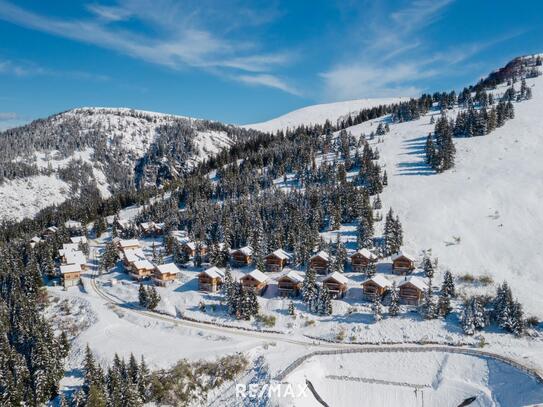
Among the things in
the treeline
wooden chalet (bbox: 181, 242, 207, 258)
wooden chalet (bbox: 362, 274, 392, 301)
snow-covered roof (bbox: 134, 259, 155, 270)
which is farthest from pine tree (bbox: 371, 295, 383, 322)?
snow-covered roof (bbox: 134, 259, 155, 270)

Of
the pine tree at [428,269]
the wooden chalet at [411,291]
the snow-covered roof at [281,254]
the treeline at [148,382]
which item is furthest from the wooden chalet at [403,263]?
the treeline at [148,382]

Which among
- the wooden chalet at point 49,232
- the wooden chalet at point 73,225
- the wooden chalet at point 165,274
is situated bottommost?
the wooden chalet at point 165,274

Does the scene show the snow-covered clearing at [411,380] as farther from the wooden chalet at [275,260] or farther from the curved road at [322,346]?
the wooden chalet at [275,260]

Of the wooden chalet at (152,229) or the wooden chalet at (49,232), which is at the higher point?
the wooden chalet at (49,232)

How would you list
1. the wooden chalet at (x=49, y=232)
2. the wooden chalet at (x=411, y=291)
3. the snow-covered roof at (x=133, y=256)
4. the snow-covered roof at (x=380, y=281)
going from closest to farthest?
the wooden chalet at (x=411, y=291)
the snow-covered roof at (x=380, y=281)
the snow-covered roof at (x=133, y=256)
the wooden chalet at (x=49, y=232)

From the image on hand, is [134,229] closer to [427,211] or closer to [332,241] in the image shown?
[332,241]

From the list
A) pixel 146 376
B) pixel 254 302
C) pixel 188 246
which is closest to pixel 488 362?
pixel 254 302

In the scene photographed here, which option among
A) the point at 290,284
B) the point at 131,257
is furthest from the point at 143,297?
the point at 290,284

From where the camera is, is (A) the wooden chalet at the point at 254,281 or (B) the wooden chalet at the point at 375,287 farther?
(A) the wooden chalet at the point at 254,281
